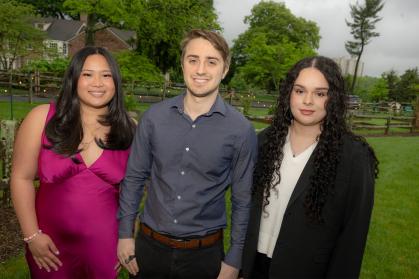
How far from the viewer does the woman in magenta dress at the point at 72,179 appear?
99.5 inches

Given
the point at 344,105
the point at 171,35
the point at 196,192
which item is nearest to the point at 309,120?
the point at 344,105

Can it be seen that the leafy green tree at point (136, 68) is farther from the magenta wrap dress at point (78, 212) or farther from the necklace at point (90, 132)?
the magenta wrap dress at point (78, 212)

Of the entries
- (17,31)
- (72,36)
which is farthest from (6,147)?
(72,36)

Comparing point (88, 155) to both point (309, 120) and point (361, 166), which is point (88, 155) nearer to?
point (309, 120)

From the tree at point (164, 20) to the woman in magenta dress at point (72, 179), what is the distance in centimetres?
1368

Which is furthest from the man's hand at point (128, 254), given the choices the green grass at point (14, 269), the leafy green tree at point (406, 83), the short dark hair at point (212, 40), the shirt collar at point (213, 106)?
the leafy green tree at point (406, 83)

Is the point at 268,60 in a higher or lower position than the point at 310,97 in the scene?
higher

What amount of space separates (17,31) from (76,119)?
22730mm

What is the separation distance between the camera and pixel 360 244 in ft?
7.33

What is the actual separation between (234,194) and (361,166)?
89 centimetres

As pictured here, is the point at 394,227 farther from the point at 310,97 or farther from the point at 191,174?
the point at 191,174

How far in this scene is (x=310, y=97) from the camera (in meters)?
2.34

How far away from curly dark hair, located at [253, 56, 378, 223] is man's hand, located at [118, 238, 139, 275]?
3.28 ft

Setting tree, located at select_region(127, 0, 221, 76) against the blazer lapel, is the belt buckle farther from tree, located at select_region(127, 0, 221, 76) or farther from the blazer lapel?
tree, located at select_region(127, 0, 221, 76)
